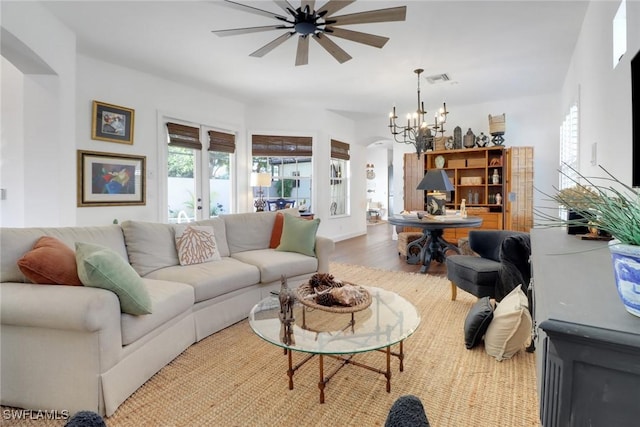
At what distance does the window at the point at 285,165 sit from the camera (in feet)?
21.7

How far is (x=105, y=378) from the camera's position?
66.4 inches

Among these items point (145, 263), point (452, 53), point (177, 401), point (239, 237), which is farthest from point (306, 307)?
point (452, 53)

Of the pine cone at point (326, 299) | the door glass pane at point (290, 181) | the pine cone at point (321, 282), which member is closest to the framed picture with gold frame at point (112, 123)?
the door glass pane at point (290, 181)

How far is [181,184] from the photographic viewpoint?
5395mm

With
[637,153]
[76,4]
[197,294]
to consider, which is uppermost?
[76,4]

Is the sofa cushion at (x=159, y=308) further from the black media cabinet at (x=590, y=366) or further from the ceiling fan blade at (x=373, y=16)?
the ceiling fan blade at (x=373, y=16)

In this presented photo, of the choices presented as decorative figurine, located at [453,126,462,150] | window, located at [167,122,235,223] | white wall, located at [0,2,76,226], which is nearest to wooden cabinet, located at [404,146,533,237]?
decorative figurine, located at [453,126,462,150]

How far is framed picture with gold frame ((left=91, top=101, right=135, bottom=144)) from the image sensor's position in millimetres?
4207

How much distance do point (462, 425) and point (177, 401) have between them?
4.80 feet

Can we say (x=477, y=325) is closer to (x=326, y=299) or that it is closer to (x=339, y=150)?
(x=326, y=299)

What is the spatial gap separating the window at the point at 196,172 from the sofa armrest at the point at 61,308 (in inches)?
143

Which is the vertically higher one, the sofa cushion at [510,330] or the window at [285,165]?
the window at [285,165]

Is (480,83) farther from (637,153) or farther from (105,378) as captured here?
(105,378)

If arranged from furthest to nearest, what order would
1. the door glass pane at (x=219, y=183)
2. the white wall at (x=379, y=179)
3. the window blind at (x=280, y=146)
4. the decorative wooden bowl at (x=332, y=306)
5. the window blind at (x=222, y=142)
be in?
the white wall at (x=379, y=179) → the window blind at (x=280, y=146) → the door glass pane at (x=219, y=183) → the window blind at (x=222, y=142) → the decorative wooden bowl at (x=332, y=306)
